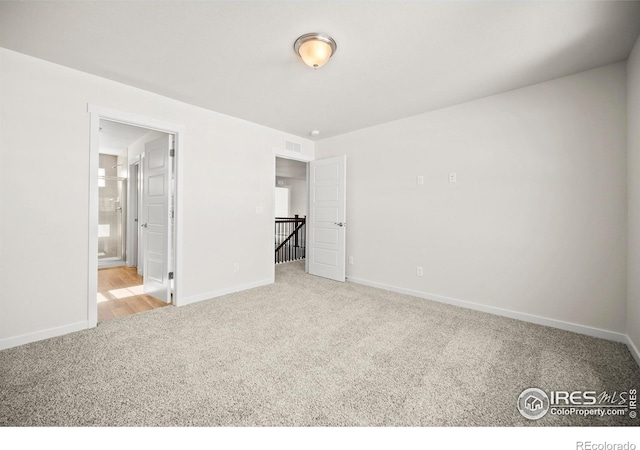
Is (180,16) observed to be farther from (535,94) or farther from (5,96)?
(535,94)

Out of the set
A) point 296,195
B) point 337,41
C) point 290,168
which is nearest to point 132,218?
point 290,168

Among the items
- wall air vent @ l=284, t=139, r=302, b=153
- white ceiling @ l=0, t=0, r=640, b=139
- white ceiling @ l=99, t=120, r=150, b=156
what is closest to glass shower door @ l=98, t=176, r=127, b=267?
white ceiling @ l=99, t=120, r=150, b=156

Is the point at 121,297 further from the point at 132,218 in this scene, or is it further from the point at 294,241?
the point at 294,241

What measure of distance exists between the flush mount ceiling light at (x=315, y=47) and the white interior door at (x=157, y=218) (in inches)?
85.2

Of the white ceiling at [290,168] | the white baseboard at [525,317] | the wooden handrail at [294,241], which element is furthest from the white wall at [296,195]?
the white baseboard at [525,317]

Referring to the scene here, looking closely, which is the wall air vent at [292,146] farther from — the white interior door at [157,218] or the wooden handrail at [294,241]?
the wooden handrail at [294,241]

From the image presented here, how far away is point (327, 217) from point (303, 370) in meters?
3.04

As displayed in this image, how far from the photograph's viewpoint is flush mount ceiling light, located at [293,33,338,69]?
202cm

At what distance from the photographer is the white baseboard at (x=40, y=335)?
7.35ft

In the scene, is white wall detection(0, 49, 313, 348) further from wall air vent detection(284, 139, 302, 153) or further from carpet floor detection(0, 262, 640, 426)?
wall air vent detection(284, 139, 302, 153)

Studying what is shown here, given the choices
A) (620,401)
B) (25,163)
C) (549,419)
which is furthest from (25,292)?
(620,401)

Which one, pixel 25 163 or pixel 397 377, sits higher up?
pixel 25 163

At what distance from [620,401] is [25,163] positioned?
15.5 feet
